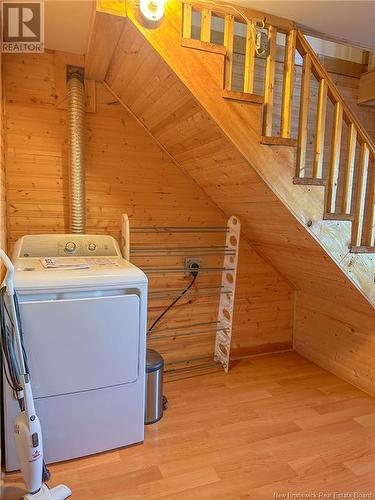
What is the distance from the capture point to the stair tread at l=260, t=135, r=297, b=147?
1856 millimetres

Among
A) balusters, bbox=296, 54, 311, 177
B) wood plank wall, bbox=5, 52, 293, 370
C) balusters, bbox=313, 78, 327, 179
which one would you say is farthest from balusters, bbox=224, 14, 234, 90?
wood plank wall, bbox=5, 52, 293, 370

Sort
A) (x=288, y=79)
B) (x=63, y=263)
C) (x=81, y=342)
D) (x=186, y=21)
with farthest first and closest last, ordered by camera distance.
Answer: (x=63, y=263)
(x=288, y=79)
(x=81, y=342)
(x=186, y=21)

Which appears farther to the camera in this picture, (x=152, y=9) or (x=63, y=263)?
(x=63, y=263)

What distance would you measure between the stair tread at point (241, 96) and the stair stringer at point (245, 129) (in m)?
0.02

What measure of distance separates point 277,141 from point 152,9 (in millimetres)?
866

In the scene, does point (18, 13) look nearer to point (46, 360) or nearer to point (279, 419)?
point (46, 360)

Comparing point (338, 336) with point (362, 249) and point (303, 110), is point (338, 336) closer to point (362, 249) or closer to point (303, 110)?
point (362, 249)

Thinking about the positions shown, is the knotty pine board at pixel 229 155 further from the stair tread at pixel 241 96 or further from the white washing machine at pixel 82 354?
the white washing machine at pixel 82 354

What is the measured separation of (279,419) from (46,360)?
1.49 meters

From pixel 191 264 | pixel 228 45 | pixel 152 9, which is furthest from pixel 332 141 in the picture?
pixel 191 264

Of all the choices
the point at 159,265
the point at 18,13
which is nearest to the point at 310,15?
the point at 18,13

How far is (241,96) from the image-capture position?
1787 millimetres

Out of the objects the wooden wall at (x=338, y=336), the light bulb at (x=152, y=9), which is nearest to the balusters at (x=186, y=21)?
the light bulb at (x=152, y=9)

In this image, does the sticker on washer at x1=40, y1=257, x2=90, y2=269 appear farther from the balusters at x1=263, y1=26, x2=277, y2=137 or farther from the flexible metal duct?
the balusters at x1=263, y1=26, x2=277, y2=137
